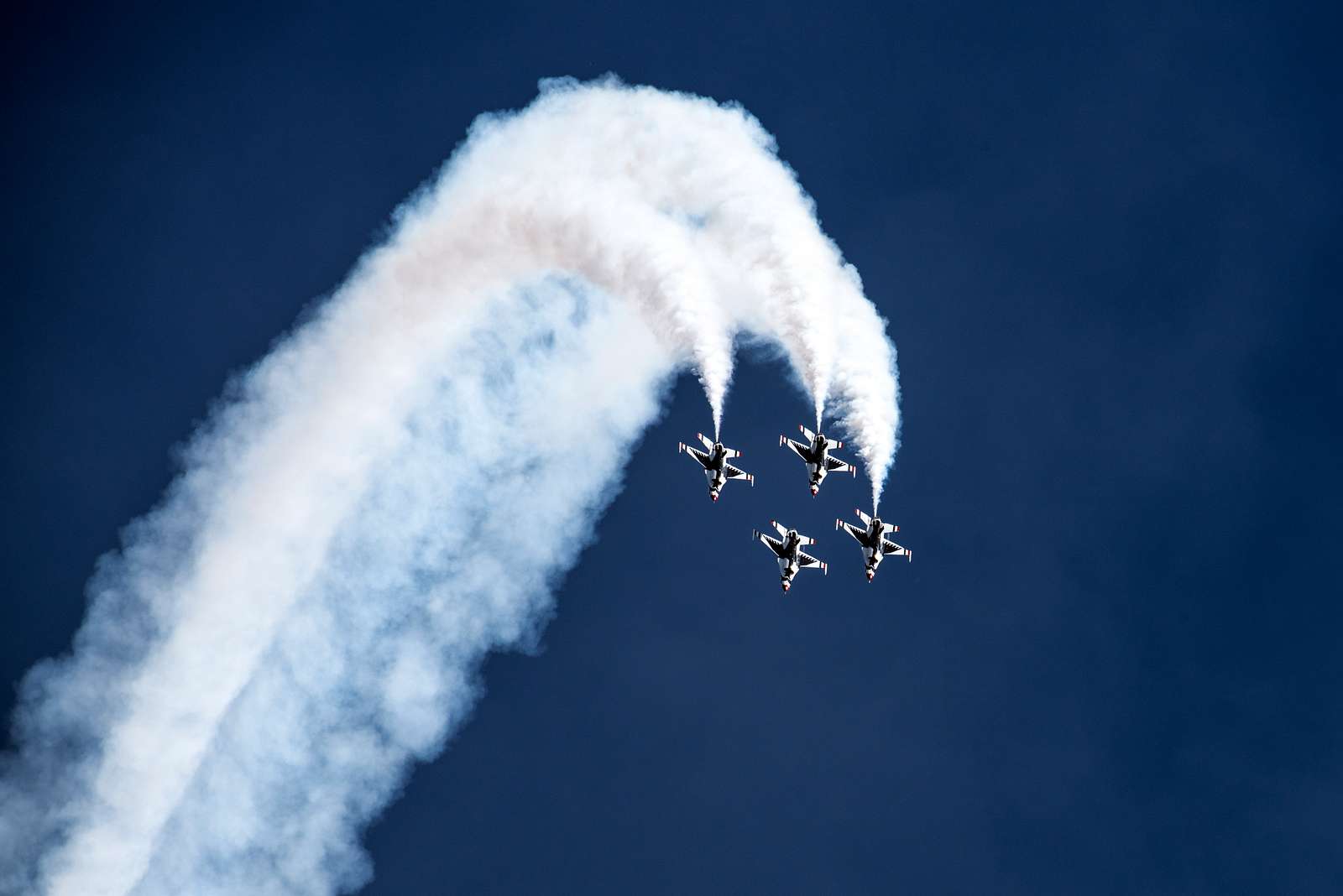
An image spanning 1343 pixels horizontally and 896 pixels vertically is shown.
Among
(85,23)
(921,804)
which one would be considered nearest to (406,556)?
(921,804)

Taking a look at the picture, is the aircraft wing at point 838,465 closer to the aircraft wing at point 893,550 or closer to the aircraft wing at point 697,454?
the aircraft wing at point 893,550

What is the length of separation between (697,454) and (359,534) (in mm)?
13375

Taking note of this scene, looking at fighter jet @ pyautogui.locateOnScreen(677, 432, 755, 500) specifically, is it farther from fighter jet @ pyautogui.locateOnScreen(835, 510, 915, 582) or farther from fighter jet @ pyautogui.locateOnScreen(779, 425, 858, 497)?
fighter jet @ pyautogui.locateOnScreen(835, 510, 915, 582)

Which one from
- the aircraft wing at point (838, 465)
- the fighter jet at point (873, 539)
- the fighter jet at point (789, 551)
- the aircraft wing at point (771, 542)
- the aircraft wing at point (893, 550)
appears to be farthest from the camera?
the aircraft wing at point (771, 542)

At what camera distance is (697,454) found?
51.3 meters

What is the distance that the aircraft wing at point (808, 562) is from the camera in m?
54.3

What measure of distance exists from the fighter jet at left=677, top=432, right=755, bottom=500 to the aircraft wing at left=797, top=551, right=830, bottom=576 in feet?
15.8

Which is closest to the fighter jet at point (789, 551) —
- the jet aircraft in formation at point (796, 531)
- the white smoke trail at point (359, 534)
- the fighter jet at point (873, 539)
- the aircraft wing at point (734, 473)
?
the jet aircraft in formation at point (796, 531)

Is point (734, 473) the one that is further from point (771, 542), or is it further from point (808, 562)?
point (808, 562)

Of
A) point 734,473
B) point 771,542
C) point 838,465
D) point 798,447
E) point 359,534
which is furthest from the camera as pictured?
point 771,542

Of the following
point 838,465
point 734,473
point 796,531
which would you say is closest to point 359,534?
point 734,473

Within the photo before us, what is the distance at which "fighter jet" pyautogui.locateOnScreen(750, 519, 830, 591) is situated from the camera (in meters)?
54.0

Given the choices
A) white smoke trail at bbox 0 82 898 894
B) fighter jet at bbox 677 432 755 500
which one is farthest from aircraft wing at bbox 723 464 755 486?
white smoke trail at bbox 0 82 898 894

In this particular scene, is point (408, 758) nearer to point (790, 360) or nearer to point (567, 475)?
point (567, 475)
